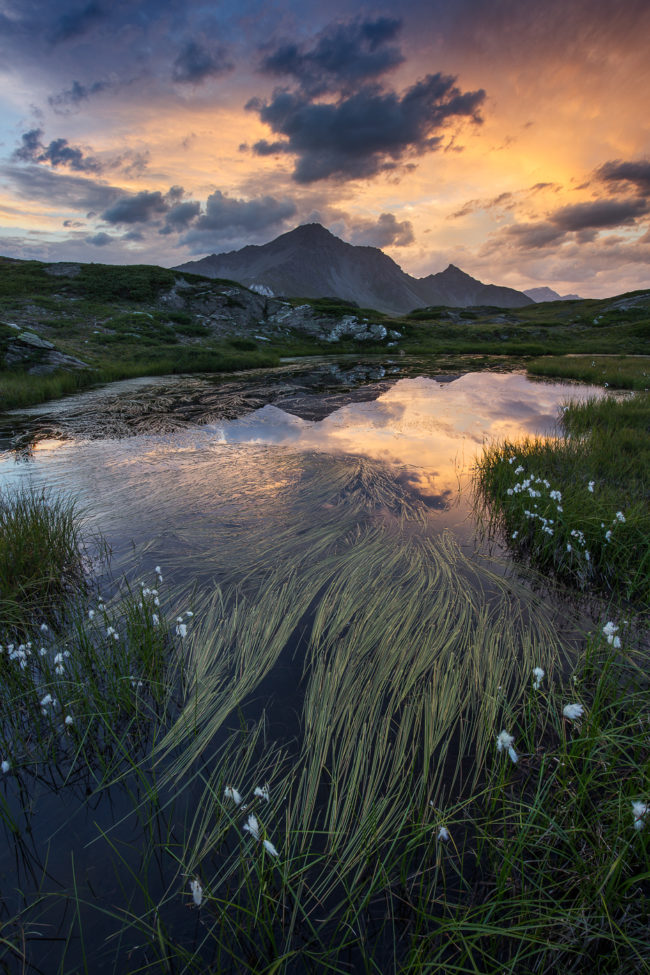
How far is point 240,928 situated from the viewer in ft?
5.98

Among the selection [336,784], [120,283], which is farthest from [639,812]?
[120,283]

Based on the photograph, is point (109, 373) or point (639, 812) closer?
point (639, 812)

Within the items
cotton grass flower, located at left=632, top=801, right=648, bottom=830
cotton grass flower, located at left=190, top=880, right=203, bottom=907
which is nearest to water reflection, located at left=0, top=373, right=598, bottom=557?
cotton grass flower, located at left=190, top=880, right=203, bottom=907

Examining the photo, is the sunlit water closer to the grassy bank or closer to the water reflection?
the water reflection

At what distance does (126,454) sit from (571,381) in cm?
2264

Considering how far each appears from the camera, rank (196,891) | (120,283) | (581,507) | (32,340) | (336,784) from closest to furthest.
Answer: (196,891) → (336,784) → (581,507) → (32,340) → (120,283)

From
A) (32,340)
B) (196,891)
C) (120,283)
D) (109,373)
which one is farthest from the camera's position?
(120,283)

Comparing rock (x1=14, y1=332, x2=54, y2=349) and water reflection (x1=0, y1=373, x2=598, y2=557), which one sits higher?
rock (x1=14, y1=332, x2=54, y2=349)

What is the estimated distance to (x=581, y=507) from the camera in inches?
213

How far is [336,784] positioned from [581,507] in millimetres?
4688

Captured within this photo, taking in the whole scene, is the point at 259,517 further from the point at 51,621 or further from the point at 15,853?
the point at 15,853

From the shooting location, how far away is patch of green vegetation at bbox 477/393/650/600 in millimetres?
4707

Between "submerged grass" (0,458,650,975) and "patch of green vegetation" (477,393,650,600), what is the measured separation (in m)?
0.96

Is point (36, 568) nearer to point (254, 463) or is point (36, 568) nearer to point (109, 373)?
point (254, 463)
